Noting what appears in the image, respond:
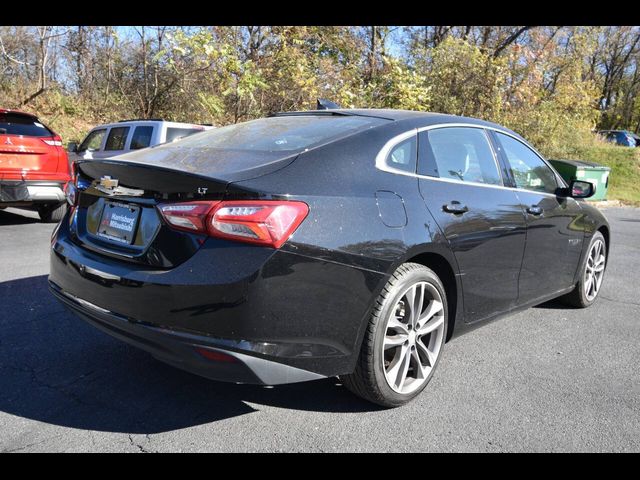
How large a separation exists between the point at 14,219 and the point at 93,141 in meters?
2.34

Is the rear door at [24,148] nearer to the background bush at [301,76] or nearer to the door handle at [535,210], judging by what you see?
the background bush at [301,76]

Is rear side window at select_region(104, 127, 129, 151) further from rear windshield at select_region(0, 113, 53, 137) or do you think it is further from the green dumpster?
the green dumpster

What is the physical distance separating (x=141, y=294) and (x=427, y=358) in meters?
1.64

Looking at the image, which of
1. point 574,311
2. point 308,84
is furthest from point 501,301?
point 308,84

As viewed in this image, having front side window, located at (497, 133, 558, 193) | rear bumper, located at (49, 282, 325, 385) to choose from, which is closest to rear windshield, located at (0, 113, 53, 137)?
rear bumper, located at (49, 282, 325, 385)

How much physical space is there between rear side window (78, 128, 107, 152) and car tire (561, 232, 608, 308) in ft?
28.2

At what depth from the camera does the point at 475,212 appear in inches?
131

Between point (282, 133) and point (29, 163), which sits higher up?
point (282, 133)

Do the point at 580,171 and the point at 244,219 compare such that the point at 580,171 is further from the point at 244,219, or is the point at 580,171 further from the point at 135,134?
the point at 244,219

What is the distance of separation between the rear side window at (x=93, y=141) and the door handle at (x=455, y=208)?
8630 millimetres

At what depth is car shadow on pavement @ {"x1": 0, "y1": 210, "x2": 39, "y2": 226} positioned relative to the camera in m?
8.58

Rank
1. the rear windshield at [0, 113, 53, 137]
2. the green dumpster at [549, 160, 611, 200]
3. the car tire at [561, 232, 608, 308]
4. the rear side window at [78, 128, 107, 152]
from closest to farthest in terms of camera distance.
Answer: the car tire at [561, 232, 608, 308] → the rear windshield at [0, 113, 53, 137] → the rear side window at [78, 128, 107, 152] → the green dumpster at [549, 160, 611, 200]

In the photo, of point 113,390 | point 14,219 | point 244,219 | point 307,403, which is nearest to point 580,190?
point 307,403
